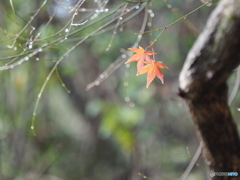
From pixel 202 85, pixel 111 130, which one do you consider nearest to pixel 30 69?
pixel 111 130

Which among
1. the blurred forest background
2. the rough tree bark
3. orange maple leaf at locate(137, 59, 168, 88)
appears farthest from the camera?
the blurred forest background

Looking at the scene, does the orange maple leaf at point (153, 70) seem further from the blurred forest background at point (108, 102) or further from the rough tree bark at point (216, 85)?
the blurred forest background at point (108, 102)

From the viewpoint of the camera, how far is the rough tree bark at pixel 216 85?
981 mm

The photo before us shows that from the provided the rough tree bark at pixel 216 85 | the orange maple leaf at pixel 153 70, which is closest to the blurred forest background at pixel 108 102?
the rough tree bark at pixel 216 85

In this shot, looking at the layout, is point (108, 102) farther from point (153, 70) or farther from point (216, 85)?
point (153, 70)

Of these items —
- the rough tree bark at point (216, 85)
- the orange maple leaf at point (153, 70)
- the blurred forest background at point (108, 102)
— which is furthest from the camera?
the blurred forest background at point (108, 102)

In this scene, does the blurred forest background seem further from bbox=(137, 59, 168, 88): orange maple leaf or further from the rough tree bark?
bbox=(137, 59, 168, 88): orange maple leaf

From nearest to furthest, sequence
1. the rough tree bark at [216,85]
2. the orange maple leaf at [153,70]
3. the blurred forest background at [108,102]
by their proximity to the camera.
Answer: the orange maple leaf at [153,70] < the rough tree bark at [216,85] < the blurred forest background at [108,102]

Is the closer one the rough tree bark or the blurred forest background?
the rough tree bark

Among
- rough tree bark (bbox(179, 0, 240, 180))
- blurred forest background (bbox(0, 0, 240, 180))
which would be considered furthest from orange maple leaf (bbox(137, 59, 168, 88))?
blurred forest background (bbox(0, 0, 240, 180))

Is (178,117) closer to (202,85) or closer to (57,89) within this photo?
(57,89)

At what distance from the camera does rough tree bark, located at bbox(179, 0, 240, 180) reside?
38.6 inches

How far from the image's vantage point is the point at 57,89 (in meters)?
3.40

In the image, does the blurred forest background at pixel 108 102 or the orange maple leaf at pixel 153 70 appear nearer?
the orange maple leaf at pixel 153 70
